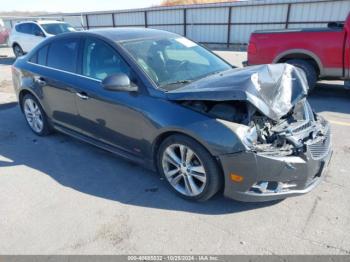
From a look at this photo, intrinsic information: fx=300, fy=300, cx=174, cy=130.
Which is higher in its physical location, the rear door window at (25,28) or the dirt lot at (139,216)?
the rear door window at (25,28)

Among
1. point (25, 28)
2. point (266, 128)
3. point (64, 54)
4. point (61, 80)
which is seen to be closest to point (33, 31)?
point (25, 28)

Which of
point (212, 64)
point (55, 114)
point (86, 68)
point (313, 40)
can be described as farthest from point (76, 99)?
point (313, 40)

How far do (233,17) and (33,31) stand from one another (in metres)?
11.1

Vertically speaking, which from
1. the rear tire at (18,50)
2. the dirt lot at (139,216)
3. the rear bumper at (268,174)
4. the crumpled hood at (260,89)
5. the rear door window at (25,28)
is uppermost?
the crumpled hood at (260,89)

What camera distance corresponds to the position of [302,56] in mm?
6312

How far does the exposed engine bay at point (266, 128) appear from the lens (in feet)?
8.71

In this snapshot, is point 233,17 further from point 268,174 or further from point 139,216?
point 139,216

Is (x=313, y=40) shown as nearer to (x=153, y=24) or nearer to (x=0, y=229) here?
(x=0, y=229)

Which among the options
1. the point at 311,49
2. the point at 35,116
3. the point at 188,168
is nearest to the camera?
the point at 188,168

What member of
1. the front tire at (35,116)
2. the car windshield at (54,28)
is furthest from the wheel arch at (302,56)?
the car windshield at (54,28)

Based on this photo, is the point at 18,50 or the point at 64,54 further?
the point at 18,50

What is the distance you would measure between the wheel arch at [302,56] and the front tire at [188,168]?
440 centimetres

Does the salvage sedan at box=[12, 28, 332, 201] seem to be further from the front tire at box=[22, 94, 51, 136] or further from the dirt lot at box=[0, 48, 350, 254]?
the front tire at box=[22, 94, 51, 136]

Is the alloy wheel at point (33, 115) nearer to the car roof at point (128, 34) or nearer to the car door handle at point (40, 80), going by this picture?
the car door handle at point (40, 80)
